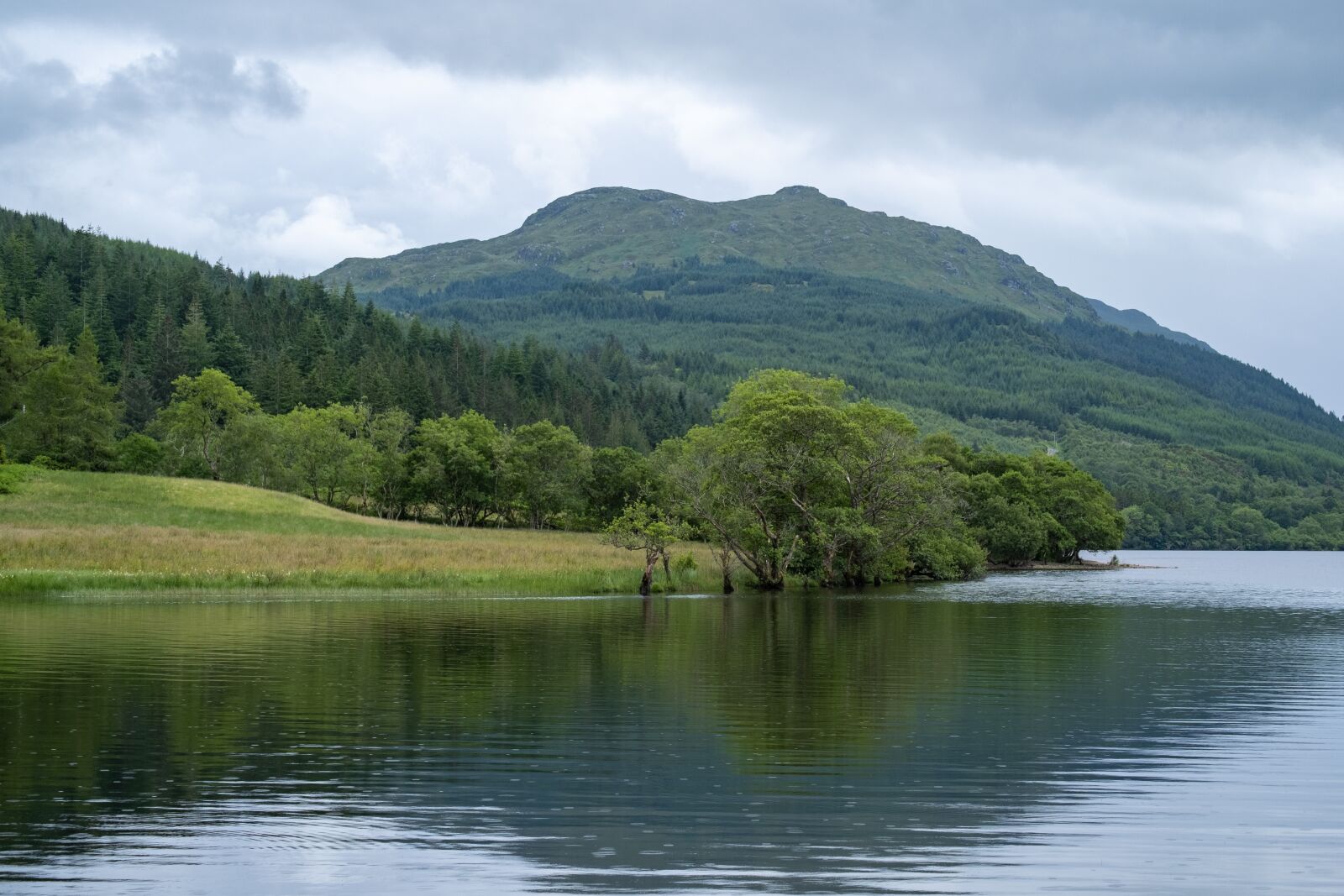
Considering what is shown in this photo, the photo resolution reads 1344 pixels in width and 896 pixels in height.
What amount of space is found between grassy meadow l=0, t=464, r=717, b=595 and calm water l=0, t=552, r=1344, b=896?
1977cm

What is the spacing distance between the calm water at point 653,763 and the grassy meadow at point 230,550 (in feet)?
64.9

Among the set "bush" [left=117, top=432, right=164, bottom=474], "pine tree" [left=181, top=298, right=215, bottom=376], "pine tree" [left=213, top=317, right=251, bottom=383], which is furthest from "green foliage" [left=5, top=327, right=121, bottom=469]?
"pine tree" [left=213, top=317, right=251, bottom=383]

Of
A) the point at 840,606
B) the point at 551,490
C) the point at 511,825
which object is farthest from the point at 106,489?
the point at 511,825

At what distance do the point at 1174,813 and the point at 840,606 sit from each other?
49259 mm

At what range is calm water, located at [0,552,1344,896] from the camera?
49.8ft

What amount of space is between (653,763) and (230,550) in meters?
57.6

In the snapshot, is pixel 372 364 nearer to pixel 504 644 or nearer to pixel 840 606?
pixel 840 606

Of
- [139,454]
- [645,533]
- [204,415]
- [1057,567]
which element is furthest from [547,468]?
[645,533]

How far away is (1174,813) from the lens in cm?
1844

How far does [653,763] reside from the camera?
71.0 feet

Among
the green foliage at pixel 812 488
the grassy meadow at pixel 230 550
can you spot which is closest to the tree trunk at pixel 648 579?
the grassy meadow at pixel 230 550

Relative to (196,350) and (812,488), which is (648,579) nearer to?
(812,488)

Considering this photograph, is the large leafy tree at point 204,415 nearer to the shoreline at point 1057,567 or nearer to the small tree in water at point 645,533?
the small tree in water at point 645,533

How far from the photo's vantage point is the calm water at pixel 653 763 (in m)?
15.2
